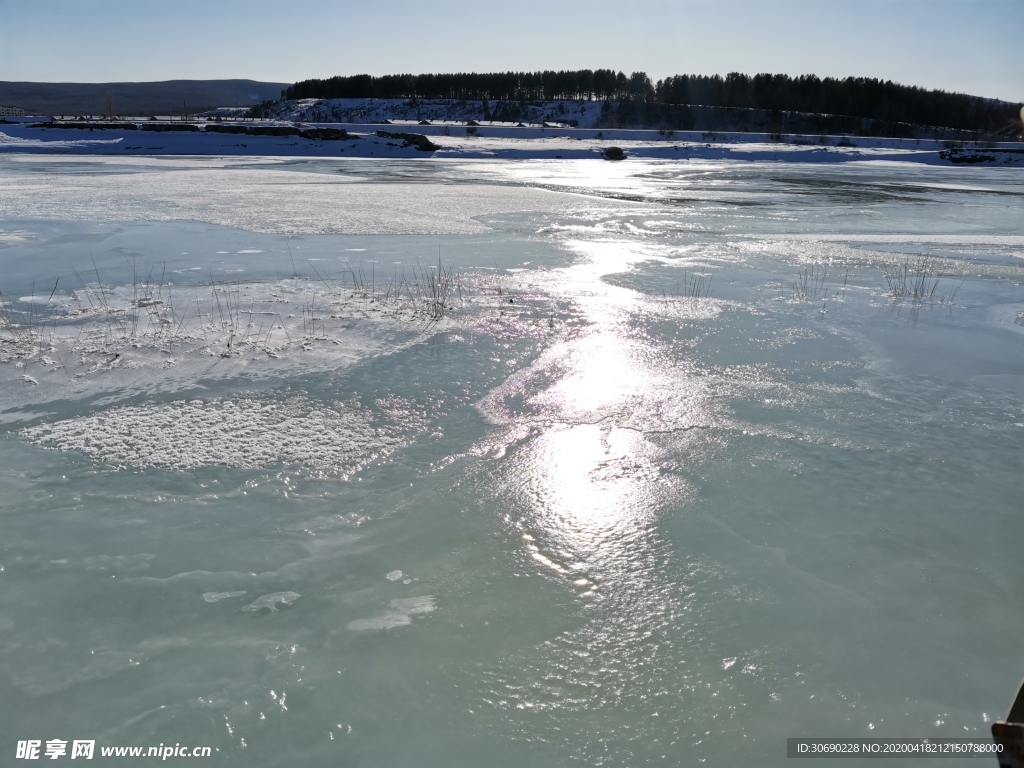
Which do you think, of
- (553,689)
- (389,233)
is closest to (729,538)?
(553,689)

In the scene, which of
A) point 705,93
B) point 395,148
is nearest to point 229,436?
point 395,148

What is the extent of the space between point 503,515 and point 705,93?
99022 millimetres

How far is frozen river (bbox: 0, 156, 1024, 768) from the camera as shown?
105 inches

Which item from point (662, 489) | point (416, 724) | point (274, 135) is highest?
point (274, 135)

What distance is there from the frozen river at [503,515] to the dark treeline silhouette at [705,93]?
3171 inches

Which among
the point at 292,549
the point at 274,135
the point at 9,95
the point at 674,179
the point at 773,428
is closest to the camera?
the point at 292,549

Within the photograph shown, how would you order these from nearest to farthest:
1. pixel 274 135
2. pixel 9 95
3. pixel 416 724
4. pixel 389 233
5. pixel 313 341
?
pixel 416 724, pixel 313 341, pixel 389 233, pixel 274 135, pixel 9 95

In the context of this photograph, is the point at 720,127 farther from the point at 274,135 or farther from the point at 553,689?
the point at 553,689

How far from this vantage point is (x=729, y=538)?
3709mm

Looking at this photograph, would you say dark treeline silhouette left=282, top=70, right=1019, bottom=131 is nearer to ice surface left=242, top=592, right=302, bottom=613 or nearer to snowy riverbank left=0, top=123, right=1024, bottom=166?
snowy riverbank left=0, top=123, right=1024, bottom=166

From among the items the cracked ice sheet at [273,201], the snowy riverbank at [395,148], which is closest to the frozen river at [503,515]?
the cracked ice sheet at [273,201]

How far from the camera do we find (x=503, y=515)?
12.8ft

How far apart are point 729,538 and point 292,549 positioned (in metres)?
2.22

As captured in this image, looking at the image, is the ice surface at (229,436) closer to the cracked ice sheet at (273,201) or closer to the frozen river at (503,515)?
the frozen river at (503,515)
